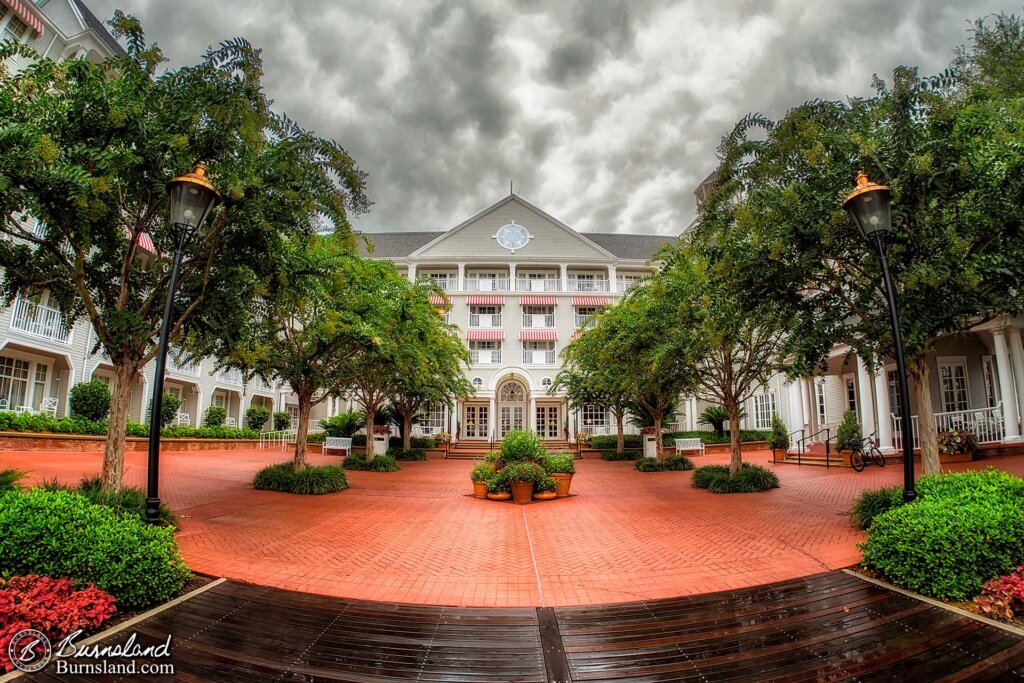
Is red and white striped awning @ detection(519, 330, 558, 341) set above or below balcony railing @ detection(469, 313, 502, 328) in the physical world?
below

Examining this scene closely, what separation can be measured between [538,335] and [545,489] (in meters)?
20.5

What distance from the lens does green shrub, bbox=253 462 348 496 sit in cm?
1213

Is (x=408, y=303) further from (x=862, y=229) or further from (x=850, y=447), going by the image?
(x=850, y=447)

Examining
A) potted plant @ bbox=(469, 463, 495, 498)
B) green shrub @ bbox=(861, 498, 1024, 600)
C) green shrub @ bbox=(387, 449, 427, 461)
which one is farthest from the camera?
green shrub @ bbox=(387, 449, 427, 461)

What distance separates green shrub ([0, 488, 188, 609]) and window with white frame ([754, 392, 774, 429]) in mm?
27832

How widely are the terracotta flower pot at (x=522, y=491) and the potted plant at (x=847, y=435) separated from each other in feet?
38.7

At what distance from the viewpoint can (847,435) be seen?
17.6 metres

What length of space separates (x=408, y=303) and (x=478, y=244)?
64.0ft

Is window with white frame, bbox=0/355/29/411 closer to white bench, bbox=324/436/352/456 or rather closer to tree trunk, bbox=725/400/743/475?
white bench, bbox=324/436/352/456

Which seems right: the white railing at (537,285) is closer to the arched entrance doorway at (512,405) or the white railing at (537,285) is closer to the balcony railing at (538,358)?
the balcony railing at (538,358)

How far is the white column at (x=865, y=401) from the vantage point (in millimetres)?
17922

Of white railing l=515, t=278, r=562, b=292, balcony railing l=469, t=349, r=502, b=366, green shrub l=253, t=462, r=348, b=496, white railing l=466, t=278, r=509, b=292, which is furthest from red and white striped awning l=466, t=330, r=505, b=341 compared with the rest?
green shrub l=253, t=462, r=348, b=496

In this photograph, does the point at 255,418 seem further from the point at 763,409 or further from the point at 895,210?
the point at 895,210

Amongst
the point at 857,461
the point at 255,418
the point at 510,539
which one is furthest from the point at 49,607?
the point at 255,418
